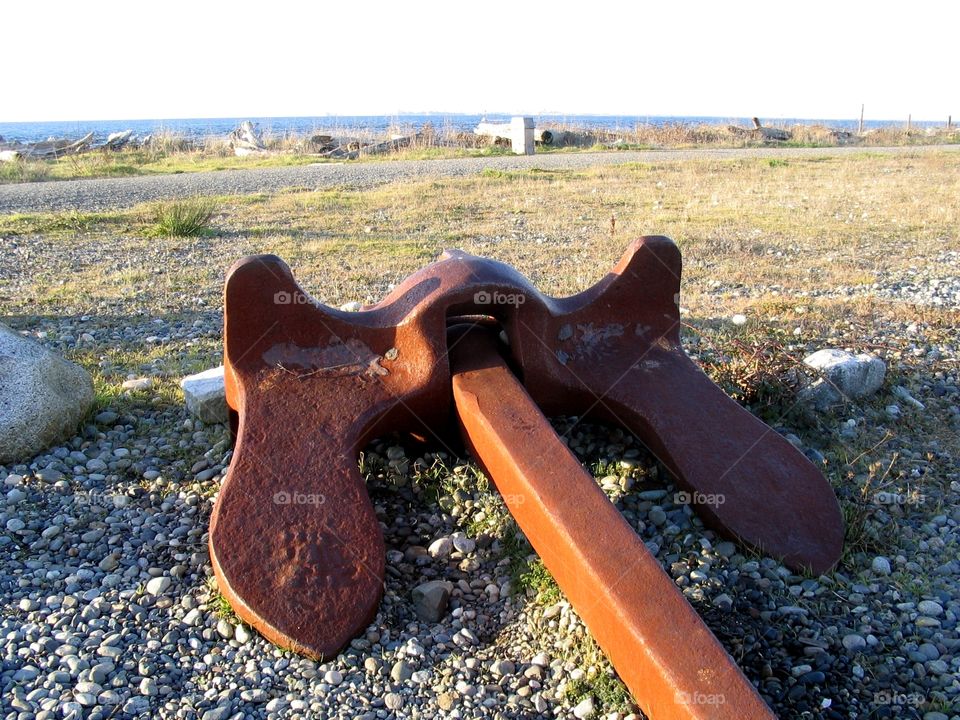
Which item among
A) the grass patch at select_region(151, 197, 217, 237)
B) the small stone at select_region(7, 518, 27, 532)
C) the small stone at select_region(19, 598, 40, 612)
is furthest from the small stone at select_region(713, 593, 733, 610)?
the grass patch at select_region(151, 197, 217, 237)

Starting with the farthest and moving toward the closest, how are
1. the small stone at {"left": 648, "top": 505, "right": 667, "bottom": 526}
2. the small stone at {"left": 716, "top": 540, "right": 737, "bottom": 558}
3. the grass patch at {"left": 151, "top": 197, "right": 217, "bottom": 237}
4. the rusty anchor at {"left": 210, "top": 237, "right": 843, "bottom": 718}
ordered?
the grass patch at {"left": 151, "top": 197, "right": 217, "bottom": 237}
the small stone at {"left": 648, "top": 505, "right": 667, "bottom": 526}
the small stone at {"left": 716, "top": 540, "right": 737, "bottom": 558}
the rusty anchor at {"left": 210, "top": 237, "right": 843, "bottom": 718}

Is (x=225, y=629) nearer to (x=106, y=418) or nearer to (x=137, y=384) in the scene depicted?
(x=106, y=418)

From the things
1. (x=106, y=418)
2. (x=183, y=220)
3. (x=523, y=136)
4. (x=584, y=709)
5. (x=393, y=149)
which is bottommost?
(x=584, y=709)

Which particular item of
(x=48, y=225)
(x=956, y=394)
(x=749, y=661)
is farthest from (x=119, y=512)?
(x=48, y=225)

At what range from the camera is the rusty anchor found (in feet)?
7.12

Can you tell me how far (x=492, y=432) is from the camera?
246 centimetres

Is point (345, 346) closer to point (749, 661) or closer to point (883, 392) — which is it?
point (749, 661)

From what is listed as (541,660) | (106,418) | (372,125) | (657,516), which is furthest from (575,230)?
(372,125)

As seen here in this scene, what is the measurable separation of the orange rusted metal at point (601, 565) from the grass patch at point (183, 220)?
6186mm

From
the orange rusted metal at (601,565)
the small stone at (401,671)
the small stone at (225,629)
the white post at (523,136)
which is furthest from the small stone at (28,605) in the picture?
the white post at (523,136)

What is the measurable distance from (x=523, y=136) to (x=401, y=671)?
60.1ft

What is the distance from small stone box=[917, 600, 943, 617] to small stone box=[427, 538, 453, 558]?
1371 millimetres

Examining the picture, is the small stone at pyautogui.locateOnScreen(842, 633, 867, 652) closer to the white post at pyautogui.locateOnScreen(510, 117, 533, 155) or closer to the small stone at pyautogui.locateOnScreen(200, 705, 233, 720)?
the small stone at pyautogui.locateOnScreen(200, 705, 233, 720)

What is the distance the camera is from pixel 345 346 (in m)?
2.83
